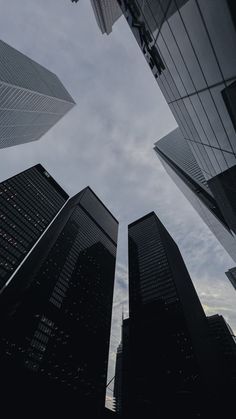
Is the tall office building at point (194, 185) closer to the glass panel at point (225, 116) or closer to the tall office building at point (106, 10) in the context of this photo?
the glass panel at point (225, 116)

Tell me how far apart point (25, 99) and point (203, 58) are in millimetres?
141861

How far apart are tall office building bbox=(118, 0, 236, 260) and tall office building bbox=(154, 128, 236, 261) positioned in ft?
28.3

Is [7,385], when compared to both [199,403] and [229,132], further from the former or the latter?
[199,403]

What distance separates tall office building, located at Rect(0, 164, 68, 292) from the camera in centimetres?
11681

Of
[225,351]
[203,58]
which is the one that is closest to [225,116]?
[203,58]

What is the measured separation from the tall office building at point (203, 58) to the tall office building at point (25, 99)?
4456 inches

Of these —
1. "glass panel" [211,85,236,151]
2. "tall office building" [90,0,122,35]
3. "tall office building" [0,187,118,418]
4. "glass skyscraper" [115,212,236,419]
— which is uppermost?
"tall office building" [90,0,122,35]

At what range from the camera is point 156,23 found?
10320mm

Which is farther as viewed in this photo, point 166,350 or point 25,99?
point 25,99

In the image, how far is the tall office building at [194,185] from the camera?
112ft

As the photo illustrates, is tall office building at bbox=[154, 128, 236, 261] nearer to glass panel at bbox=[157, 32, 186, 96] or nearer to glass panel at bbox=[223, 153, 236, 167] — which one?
glass panel at bbox=[223, 153, 236, 167]

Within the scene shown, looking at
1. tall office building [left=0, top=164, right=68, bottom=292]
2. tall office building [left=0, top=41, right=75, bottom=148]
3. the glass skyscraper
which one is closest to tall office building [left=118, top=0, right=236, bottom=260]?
Result: the glass skyscraper

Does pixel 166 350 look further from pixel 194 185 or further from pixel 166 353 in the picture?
pixel 194 185

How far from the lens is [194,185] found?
189 ft
